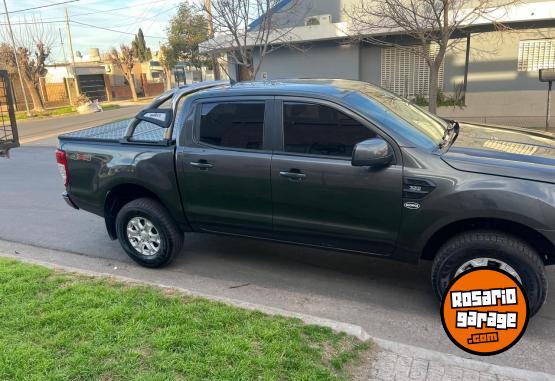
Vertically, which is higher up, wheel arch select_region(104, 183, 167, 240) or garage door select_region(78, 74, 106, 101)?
garage door select_region(78, 74, 106, 101)

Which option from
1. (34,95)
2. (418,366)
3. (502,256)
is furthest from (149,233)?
(34,95)

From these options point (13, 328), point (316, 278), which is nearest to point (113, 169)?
point (13, 328)

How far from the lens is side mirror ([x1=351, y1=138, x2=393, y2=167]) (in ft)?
10.7

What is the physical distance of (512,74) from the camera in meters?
13.7

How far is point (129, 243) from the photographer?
4.66m

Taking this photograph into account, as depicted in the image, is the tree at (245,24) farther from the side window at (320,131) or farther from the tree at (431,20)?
the side window at (320,131)

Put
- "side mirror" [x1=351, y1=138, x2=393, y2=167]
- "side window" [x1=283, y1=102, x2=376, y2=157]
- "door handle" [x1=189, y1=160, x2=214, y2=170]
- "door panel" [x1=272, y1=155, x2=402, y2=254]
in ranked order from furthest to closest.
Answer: "door handle" [x1=189, y1=160, x2=214, y2=170] < "side window" [x1=283, y1=102, x2=376, y2=157] < "door panel" [x1=272, y1=155, x2=402, y2=254] < "side mirror" [x1=351, y1=138, x2=393, y2=167]

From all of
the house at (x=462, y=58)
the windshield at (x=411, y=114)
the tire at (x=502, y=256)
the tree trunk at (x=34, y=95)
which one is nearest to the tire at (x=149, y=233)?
the windshield at (x=411, y=114)

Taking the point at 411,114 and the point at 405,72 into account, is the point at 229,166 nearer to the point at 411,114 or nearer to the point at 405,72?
the point at 411,114

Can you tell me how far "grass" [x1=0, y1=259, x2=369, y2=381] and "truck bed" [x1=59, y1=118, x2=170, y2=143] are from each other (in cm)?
159

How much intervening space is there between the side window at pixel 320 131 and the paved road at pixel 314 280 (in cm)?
125

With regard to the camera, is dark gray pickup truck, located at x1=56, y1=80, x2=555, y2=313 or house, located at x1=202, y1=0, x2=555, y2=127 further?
house, located at x1=202, y1=0, x2=555, y2=127

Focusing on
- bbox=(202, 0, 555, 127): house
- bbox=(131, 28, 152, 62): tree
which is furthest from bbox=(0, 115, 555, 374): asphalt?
bbox=(131, 28, 152, 62): tree

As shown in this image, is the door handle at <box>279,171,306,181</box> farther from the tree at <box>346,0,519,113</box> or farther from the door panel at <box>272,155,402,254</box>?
the tree at <box>346,0,519,113</box>
